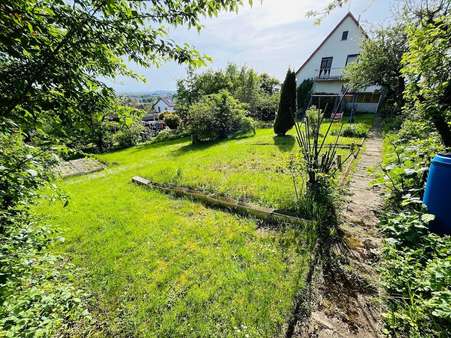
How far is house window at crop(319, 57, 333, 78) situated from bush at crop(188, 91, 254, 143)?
532 inches

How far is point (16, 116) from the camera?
155cm

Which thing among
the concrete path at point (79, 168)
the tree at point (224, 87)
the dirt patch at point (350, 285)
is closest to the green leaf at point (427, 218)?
A: the dirt patch at point (350, 285)

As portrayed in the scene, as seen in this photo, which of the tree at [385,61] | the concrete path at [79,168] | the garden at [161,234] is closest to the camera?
the garden at [161,234]

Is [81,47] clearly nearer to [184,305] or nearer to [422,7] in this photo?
[184,305]

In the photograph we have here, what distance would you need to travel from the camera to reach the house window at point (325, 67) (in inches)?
810

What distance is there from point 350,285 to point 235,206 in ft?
7.44

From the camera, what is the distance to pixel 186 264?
107 inches

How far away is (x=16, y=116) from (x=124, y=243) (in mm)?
2445

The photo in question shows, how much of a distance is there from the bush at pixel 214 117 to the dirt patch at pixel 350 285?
35.1 ft

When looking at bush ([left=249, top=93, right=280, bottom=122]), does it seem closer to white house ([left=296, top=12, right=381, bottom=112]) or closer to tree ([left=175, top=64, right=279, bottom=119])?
tree ([left=175, top=64, right=279, bottom=119])

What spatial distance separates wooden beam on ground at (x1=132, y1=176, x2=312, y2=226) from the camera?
341 cm

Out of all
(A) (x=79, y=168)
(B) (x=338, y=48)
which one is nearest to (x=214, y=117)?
(A) (x=79, y=168)

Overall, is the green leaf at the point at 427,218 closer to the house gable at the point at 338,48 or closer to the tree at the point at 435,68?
the tree at the point at 435,68

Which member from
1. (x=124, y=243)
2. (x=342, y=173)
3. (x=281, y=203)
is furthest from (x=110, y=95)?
(x=342, y=173)
